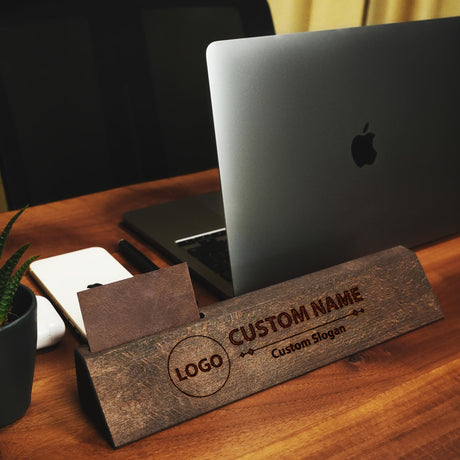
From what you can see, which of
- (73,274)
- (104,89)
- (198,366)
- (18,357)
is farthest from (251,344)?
(104,89)

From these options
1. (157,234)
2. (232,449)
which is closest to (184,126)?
(157,234)

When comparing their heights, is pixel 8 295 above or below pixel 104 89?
above

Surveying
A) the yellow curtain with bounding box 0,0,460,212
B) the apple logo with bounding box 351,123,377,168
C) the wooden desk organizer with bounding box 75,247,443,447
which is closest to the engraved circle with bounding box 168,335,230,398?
the wooden desk organizer with bounding box 75,247,443,447

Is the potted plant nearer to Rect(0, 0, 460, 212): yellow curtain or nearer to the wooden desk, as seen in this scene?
the wooden desk

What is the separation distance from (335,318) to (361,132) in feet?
0.78

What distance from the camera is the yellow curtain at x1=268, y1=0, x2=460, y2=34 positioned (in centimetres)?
Answer: 199

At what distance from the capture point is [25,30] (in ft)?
4.92

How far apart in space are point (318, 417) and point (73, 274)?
1.29 ft

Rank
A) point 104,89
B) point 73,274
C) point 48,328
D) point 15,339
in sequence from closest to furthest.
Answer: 1. point 15,339
2. point 48,328
3. point 73,274
4. point 104,89

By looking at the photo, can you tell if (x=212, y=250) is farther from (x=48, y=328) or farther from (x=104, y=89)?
(x=104, y=89)

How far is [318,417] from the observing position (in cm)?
49

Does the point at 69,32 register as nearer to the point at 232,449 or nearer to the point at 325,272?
the point at 325,272

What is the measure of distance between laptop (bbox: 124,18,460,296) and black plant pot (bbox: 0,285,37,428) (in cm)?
23

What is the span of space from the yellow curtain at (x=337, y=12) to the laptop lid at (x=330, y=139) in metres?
1.36
